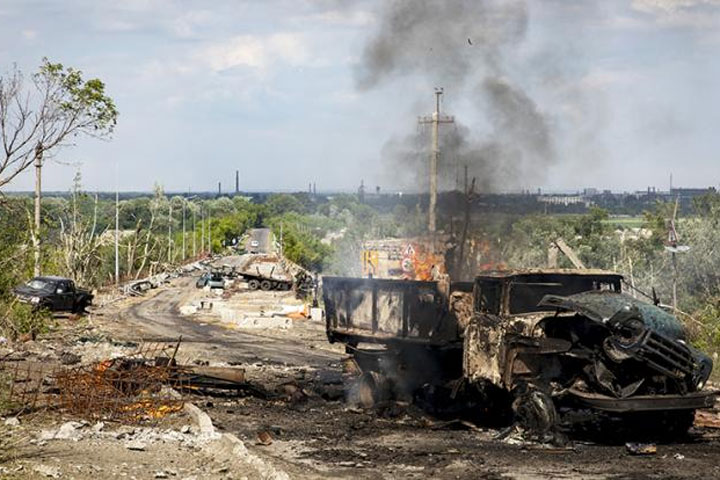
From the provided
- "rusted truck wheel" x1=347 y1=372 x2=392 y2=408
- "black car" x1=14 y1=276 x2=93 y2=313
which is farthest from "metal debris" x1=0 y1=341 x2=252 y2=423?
"black car" x1=14 y1=276 x2=93 y2=313

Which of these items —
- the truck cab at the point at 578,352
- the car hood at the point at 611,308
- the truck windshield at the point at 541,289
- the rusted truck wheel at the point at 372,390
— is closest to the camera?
the truck cab at the point at 578,352

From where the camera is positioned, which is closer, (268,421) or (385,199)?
(268,421)

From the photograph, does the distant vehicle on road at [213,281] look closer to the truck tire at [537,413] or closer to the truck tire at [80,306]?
the truck tire at [80,306]

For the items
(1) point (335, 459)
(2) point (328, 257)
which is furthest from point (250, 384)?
(2) point (328, 257)

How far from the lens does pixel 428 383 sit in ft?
57.1

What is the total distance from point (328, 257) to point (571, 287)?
76.8 meters

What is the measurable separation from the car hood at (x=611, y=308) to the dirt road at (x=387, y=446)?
1.63 metres

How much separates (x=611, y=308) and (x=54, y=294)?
26412 mm

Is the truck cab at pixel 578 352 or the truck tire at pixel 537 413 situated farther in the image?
the truck tire at pixel 537 413

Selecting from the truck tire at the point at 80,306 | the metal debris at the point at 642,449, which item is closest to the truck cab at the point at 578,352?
the metal debris at the point at 642,449

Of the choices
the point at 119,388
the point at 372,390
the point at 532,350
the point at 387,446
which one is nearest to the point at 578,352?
the point at 532,350

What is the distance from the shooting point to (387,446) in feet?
46.2

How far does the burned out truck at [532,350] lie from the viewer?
1359 centimetres

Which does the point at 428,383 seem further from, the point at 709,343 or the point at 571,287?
the point at 709,343
